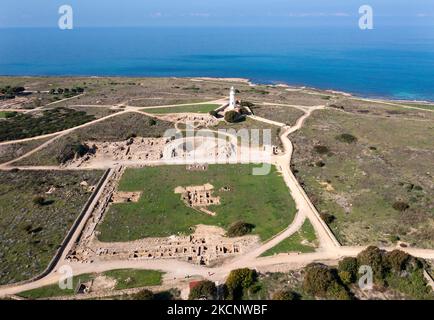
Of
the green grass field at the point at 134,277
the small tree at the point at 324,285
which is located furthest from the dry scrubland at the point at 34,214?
the small tree at the point at 324,285

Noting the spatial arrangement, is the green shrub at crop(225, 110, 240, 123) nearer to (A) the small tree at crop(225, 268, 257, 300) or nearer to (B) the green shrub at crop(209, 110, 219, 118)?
(B) the green shrub at crop(209, 110, 219, 118)

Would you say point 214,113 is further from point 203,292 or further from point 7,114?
point 203,292

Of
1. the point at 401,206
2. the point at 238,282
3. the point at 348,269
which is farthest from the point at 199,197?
the point at 401,206

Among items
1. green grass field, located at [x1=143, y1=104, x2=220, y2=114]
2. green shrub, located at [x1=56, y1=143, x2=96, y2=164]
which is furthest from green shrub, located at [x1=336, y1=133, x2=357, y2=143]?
green shrub, located at [x1=56, y1=143, x2=96, y2=164]

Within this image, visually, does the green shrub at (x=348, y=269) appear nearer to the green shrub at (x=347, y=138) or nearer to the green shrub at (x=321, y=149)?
the green shrub at (x=321, y=149)
